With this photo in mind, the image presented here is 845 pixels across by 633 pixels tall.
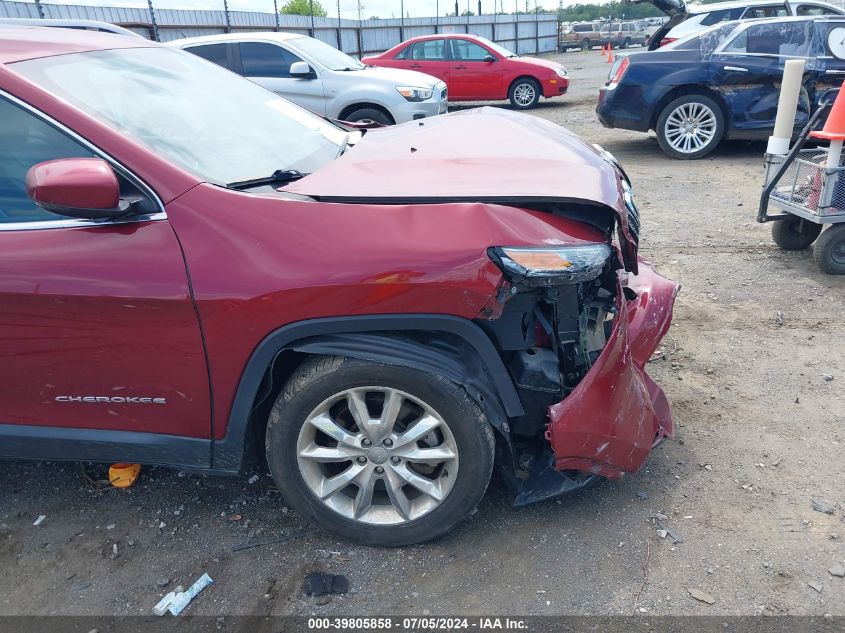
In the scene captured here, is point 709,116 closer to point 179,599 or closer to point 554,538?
point 554,538

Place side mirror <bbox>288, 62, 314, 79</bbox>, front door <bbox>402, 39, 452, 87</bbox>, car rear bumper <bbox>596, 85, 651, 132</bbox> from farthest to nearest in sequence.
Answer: front door <bbox>402, 39, 452, 87</bbox>
side mirror <bbox>288, 62, 314, 79</bbox>
car rear bumper <bbox>596, 85, 651, 132</bbox>

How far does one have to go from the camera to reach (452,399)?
2295mm

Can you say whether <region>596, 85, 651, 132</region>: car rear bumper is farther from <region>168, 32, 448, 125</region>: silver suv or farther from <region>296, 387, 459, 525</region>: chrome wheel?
<region>296, 387, 459, 525</region>: chrome wheel

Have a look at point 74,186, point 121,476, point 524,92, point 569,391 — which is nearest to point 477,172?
point 569,391

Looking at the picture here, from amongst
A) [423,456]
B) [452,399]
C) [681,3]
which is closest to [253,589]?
[423,456]

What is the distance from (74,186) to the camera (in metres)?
2.07

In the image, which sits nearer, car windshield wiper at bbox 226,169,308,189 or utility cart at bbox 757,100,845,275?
car windshield wiper at bbox 226,169,308,189

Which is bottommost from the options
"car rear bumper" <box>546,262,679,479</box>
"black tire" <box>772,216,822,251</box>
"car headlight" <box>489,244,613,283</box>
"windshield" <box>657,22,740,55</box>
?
"black tire" <box>772,216,822,251</box>

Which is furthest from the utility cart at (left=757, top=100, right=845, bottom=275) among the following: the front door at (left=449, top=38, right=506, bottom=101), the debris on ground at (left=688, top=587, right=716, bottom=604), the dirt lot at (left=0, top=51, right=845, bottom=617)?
the front door at (left=449, top=38, right=506, bottom=101)

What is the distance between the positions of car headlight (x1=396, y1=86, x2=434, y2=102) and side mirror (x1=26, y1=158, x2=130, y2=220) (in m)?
7.86

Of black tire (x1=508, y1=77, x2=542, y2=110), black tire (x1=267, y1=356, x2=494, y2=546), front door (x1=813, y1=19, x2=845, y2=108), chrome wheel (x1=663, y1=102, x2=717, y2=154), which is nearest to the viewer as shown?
black tire (x1=267, y1=356, x2=494, y2=546)

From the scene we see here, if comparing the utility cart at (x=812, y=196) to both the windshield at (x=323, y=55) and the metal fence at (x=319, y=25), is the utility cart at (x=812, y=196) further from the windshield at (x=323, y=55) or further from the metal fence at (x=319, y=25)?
the metal fence at (x=319, y=25)

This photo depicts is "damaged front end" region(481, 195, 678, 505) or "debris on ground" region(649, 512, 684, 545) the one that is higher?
"damaged front end" region(481, 195, 678, 505)

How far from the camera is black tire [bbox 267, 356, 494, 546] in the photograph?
2.29 m
